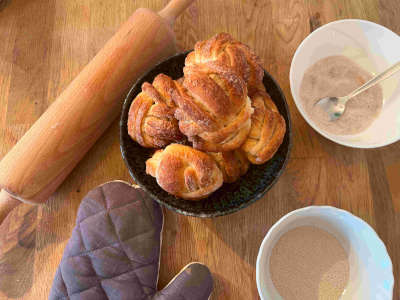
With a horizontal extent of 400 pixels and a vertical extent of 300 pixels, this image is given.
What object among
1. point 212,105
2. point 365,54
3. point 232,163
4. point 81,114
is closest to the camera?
point 212,105

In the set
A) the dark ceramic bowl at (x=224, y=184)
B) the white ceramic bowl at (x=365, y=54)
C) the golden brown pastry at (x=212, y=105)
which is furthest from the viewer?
the white ceramic bowl at (x=365, y=54)

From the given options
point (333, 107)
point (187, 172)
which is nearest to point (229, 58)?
point (187, 172)

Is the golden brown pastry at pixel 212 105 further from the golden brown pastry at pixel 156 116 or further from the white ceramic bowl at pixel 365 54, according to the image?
the white ceramic bowl at pixel 365 54

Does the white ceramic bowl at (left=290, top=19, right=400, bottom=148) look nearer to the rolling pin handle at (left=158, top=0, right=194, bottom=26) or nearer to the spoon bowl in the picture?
the spoon bowl

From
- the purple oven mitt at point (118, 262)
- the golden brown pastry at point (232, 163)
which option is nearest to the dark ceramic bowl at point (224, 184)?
the golden brown pastry at point (232, 163)

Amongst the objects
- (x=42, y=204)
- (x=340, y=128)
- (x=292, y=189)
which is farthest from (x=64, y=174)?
(x=340, y=128)

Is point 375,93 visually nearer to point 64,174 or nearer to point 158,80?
point 158,80

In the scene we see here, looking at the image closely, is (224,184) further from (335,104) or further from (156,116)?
(335,104)
